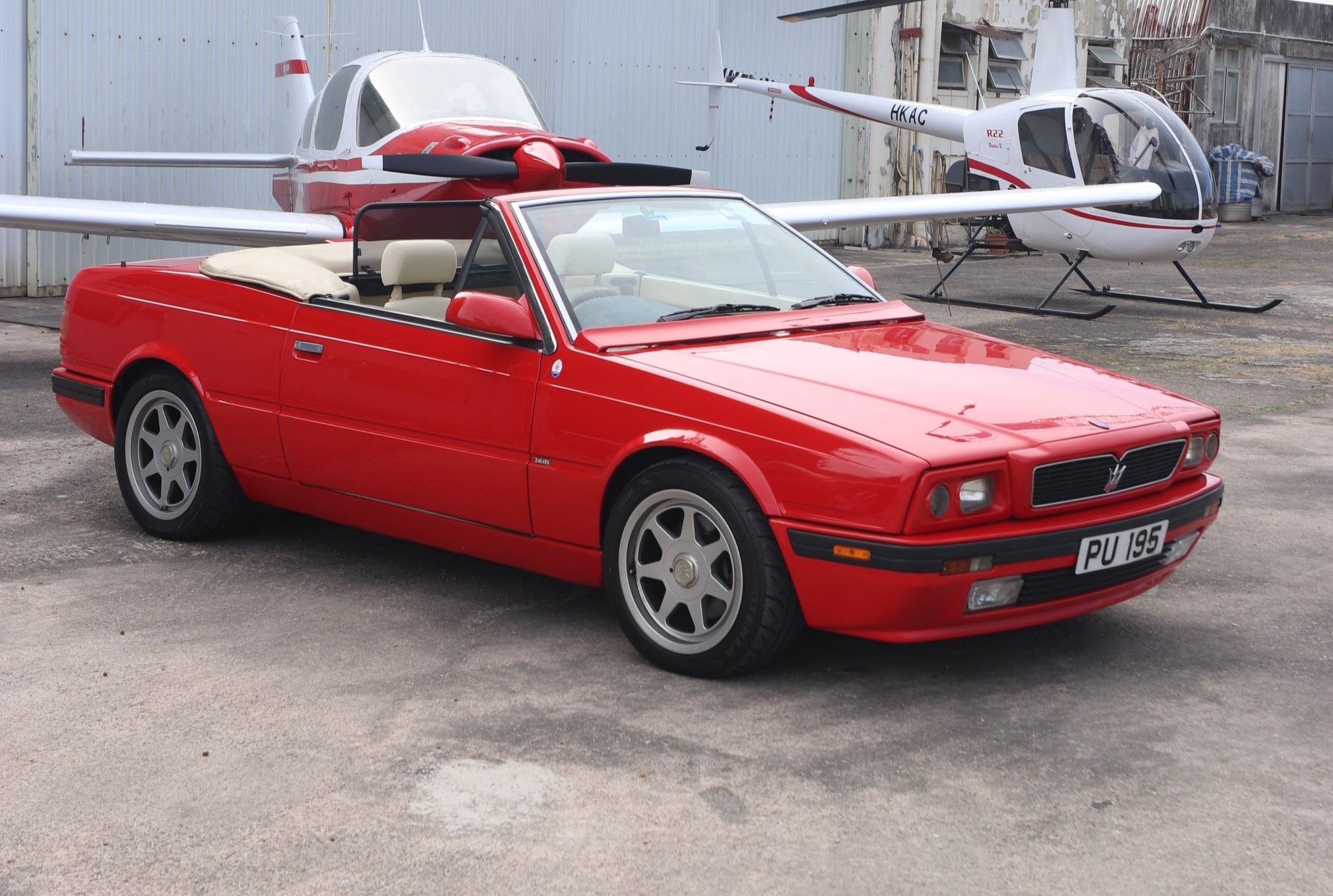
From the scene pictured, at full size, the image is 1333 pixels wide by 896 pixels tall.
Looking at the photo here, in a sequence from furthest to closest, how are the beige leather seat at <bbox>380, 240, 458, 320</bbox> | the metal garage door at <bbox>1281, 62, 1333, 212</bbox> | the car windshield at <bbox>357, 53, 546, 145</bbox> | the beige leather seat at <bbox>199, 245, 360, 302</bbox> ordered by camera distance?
1. the metal garage door at <bbox>1281, 62, 1333, 212</bbox>
2. the car windshield at <bbox>357, 53, 546, 145</bbox>
3. the beige leather seat at <bbox>380, 240, 458, 320</bbox>
4. the beige leather seat at <bbox>199, 245, 360, 302</bbox>

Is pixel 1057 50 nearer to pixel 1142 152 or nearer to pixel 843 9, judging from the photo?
pixel 1142 152

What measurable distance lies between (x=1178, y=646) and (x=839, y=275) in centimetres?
187

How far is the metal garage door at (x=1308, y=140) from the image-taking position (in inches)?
1280

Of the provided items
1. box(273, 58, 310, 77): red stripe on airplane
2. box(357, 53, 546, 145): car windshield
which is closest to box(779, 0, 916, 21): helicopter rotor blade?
box(357, 53, 546, 145): car windshield

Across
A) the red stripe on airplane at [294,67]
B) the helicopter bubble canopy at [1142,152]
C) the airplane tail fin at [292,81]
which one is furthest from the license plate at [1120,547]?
the red stripe on airplane at [294,67]

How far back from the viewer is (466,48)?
18844mm

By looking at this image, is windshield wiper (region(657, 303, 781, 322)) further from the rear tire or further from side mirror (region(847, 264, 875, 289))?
the rear tire

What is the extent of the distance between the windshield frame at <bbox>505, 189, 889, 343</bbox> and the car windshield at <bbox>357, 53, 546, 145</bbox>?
270 inches

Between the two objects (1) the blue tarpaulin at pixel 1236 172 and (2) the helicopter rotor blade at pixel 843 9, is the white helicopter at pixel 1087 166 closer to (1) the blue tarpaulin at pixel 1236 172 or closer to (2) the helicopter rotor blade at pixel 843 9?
(2) the helicopter rotor blade at pixel 843 9

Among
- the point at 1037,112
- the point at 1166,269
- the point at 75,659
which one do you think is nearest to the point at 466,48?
the point at 1037,112

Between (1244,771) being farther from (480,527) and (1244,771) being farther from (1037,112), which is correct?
(1037,112)

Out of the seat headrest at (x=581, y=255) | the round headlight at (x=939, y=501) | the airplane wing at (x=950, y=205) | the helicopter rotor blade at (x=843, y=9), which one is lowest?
the round headlight at (x=939, y=501)

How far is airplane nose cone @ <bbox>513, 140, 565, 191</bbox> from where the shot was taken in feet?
37.3

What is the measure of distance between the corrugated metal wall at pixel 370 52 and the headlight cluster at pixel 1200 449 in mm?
13803
